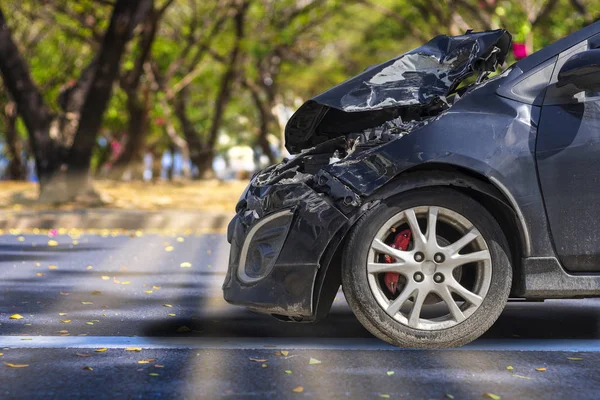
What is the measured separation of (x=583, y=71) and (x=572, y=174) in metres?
0.50

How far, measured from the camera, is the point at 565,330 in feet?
19.1

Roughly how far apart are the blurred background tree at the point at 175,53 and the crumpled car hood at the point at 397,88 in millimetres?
10935

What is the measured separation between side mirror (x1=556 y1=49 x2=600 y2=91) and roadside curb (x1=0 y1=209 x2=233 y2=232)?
30.4 feet

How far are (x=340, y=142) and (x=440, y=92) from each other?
651 mm

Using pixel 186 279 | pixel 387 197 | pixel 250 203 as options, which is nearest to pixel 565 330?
pixel 387 197

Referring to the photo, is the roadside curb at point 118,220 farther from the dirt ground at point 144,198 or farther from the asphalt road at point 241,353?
the asphalt road at point 241,353

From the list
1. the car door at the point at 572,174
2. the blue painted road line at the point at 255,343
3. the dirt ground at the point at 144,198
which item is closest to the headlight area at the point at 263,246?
the blue painted road line at the point at 255,343

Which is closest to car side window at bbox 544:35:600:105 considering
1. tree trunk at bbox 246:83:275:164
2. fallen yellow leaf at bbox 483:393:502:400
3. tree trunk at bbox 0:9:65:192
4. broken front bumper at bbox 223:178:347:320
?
broken front bumper at bbox 223:178:347:320

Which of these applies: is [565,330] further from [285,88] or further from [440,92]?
[285,88]

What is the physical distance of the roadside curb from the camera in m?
13.9

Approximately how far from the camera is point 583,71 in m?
5.00

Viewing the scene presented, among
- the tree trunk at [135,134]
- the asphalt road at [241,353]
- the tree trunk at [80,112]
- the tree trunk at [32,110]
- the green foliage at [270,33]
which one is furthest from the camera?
the tree trunk at [135,134]

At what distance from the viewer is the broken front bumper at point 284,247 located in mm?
5020

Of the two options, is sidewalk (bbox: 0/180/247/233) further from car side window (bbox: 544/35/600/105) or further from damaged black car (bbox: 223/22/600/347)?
car side window (bbox: 544/35/600/105)
